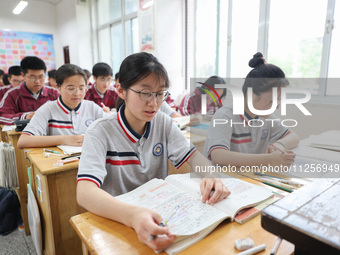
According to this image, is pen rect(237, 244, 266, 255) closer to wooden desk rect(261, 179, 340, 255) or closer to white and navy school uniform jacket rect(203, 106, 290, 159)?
wooden desk rect(261, 179, 340, 255)

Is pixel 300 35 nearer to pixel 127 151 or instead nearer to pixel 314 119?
pixel 314 119

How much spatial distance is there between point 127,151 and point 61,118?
100cm

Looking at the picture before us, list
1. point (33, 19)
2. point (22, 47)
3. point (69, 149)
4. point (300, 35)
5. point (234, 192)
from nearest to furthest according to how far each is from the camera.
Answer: point (234, 192) < point (69, 149) < point (300, 35) < point (22, 47) < point (33, 19)

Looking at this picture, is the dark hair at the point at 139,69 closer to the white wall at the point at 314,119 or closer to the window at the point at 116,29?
the white wall at the point at 314,119

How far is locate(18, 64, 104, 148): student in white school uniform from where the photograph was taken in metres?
1.52

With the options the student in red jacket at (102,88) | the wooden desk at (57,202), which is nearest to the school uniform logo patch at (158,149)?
the wooden desk at (57,202)

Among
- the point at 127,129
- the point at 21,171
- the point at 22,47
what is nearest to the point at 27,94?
the point at 21,171

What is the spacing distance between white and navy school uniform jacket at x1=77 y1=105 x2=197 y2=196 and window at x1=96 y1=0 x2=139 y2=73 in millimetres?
4432

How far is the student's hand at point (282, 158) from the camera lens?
105 centimetres

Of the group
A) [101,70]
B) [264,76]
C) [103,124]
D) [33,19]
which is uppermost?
[33,19]

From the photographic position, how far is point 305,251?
43 cm

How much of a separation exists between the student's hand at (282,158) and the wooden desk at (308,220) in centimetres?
55

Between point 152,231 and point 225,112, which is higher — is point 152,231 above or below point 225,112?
below

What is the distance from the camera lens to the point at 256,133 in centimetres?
122
